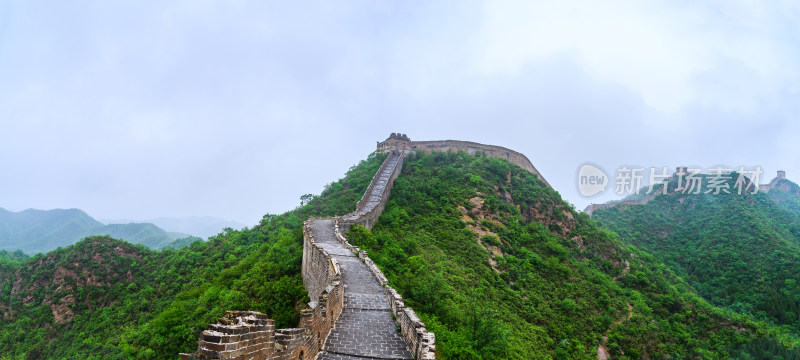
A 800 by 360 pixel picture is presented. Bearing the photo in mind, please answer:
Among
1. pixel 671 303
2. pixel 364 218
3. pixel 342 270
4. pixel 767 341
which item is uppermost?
pixel 364 218

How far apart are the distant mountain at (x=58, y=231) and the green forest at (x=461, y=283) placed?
85490 mm

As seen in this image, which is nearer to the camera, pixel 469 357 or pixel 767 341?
pixel 469 357

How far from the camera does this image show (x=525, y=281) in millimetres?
22594

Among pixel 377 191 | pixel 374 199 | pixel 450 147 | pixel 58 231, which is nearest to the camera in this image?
pixel 374 199

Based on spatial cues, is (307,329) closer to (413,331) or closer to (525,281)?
(413,331)

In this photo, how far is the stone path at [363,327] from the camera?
320 inches

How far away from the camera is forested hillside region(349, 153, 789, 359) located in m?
13.8

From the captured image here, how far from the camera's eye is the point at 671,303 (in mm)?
26094

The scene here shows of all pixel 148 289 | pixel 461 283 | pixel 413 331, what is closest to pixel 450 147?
pixel 461 283

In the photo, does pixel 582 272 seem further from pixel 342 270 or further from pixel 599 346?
pixel 342 270

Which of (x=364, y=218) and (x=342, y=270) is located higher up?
(x=364, y=218)

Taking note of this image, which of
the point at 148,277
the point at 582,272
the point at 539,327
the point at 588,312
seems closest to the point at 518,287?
the point at 539,327

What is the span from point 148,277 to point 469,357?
35.3m

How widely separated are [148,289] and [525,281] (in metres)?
30.7
